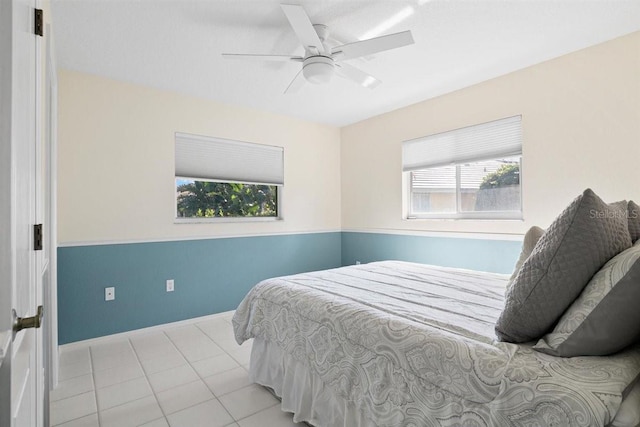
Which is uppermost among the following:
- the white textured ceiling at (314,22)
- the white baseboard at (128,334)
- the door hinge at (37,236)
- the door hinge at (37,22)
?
the white textured ceiling at (314,22)

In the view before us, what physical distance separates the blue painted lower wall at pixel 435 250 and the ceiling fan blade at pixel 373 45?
2086 mm

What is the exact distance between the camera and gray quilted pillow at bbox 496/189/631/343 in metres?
1.03

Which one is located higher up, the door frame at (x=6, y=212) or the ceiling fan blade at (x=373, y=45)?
the ceiling fan blade at (x=373, y=45)

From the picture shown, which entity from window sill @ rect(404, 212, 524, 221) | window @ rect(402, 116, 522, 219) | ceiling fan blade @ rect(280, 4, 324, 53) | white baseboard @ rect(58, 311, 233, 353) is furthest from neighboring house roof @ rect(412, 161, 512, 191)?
white baseboard @ rect(58, 311, 233, 353)

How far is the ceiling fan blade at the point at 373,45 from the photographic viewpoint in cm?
189

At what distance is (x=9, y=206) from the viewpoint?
2.22ft

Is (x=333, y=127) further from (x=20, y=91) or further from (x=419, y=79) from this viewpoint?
(x=20, y=91)

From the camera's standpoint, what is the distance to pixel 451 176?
142 inches

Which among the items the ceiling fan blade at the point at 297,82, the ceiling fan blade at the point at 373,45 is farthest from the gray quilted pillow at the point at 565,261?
the ceiling fan blade at the point at 297,82

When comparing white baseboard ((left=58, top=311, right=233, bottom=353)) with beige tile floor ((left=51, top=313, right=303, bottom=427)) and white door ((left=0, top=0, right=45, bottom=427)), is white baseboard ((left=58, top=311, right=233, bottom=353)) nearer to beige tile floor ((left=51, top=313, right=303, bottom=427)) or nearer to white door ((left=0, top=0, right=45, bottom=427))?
beige tile floor ((left=51, top=313, right=303, bottom=427))

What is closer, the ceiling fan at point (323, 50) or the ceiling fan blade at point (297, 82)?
the ceiling fan at point (323, 50)

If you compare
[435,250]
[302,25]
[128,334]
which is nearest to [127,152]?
[128,334]

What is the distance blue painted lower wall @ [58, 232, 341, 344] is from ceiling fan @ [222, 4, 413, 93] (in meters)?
2.10

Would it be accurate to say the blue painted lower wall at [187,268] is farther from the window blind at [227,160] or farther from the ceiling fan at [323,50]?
the ceiling fan at [323,50]
